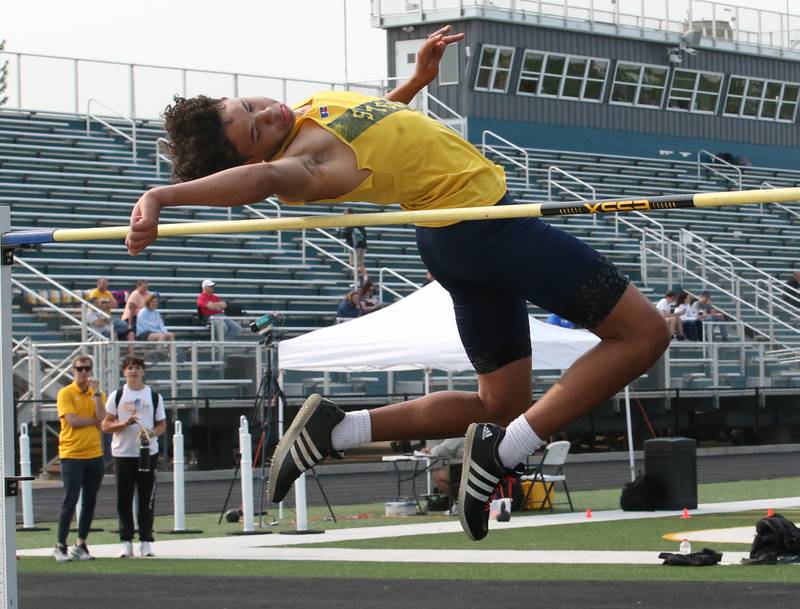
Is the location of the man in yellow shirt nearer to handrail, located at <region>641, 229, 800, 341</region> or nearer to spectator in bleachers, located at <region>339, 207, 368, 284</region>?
spectator in bleachers, located at <region>339, 207, 368, 284</region>

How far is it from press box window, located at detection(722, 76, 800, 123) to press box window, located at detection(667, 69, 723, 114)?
511 millimetres

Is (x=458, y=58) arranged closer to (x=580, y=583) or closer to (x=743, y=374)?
(x=743, y=374)

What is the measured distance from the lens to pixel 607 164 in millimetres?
40312

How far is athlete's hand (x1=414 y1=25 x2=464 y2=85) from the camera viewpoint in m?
6.09

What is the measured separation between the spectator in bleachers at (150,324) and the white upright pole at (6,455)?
14657 millimetres

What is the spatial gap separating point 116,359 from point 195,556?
739cm

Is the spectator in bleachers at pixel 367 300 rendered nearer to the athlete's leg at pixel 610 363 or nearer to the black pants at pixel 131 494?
the black pants at pixel 131 494

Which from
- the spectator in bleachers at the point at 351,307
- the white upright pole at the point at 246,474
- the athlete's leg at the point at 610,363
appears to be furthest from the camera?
the spectator in bleachers at the point at 351,307

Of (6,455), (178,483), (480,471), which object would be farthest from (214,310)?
(480,471)

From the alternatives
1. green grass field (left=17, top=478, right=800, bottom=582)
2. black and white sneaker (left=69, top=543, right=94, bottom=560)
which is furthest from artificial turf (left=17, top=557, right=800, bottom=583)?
black and white sneaker (left=69, top=543, right=94, bottom=560)

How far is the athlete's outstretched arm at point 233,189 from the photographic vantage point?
487cm

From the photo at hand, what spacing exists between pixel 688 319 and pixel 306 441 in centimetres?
2238

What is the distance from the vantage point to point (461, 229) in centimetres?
517

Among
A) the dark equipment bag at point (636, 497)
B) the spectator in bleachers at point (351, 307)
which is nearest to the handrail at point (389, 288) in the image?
the spectator in bleachers at point (351, 307)
